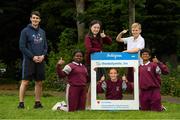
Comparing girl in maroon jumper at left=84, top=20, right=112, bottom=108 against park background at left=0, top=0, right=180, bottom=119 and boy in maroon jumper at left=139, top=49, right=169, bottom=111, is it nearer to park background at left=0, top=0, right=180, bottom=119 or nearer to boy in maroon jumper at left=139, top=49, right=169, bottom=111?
boy in maroon jumper at left=139, top=49, right=169, bottom=111

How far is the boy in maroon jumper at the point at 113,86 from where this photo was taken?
11.0m

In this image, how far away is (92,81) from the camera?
10.9 m

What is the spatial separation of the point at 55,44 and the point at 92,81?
1479 cm

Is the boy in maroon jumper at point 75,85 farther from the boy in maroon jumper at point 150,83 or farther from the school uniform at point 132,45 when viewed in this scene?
the boy in maroon jumper at point 150,83

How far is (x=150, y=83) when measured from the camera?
10.9 meters

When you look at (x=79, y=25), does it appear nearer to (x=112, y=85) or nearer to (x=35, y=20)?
(x=35, y=20)

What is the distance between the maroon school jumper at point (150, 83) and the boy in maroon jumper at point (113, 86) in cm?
34

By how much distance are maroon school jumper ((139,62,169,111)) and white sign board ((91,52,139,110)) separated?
0.50 feet

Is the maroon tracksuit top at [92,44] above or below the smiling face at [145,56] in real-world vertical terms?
above

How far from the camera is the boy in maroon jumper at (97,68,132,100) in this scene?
1100 centimetres

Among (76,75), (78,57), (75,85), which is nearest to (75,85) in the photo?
(75,85)

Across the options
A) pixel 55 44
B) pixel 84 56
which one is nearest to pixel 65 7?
pixel 55 44

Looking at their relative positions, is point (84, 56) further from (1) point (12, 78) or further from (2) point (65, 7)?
(1) point (12, 78)

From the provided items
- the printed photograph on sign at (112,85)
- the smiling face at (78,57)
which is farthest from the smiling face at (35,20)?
the printed photograph on sign at (112,85)
